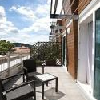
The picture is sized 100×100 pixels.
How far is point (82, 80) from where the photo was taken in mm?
8969

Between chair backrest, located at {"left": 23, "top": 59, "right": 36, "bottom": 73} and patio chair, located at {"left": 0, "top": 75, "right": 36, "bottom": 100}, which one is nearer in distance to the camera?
patio chair, located at {"left": 0, "top": 75, "right": 36, "bottom": 100}

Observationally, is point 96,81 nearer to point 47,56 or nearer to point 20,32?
point 47,56

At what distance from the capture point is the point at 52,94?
7.28 meters

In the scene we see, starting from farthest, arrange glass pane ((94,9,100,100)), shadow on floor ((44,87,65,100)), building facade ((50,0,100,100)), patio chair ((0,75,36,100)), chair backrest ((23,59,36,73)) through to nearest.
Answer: chair backrest ((23,59,36,73)) → building facade ((50,0,100,100)) → shadow on floor ((44,87,65,100)) → glass pane ((94,9,100,100)) → patio chair ((0,75,36,100))

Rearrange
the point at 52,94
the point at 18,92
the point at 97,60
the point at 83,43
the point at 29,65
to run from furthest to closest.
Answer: the point at 29,65 < the point at 83,43 < the point at 52,94 < the point at 97,60 < the point at 18,92

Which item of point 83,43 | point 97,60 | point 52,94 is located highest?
point 83,43

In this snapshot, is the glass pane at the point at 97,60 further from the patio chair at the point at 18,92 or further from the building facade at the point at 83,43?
the patio chair at the point at 18,92

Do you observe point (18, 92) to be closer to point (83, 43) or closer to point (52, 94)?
point (52, 94)

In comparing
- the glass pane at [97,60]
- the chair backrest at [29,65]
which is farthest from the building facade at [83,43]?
the chair backrest at [29,65]

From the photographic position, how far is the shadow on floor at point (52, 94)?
6.90 metres

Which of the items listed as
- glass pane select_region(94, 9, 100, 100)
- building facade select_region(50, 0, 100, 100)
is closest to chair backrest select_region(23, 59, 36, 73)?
building facade select_region(50, 0, 100, 100)

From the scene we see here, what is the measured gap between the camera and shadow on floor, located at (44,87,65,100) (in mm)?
6902

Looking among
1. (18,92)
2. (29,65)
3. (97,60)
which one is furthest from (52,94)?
(29,65)

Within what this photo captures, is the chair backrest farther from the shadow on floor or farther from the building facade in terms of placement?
the shadow on floor
